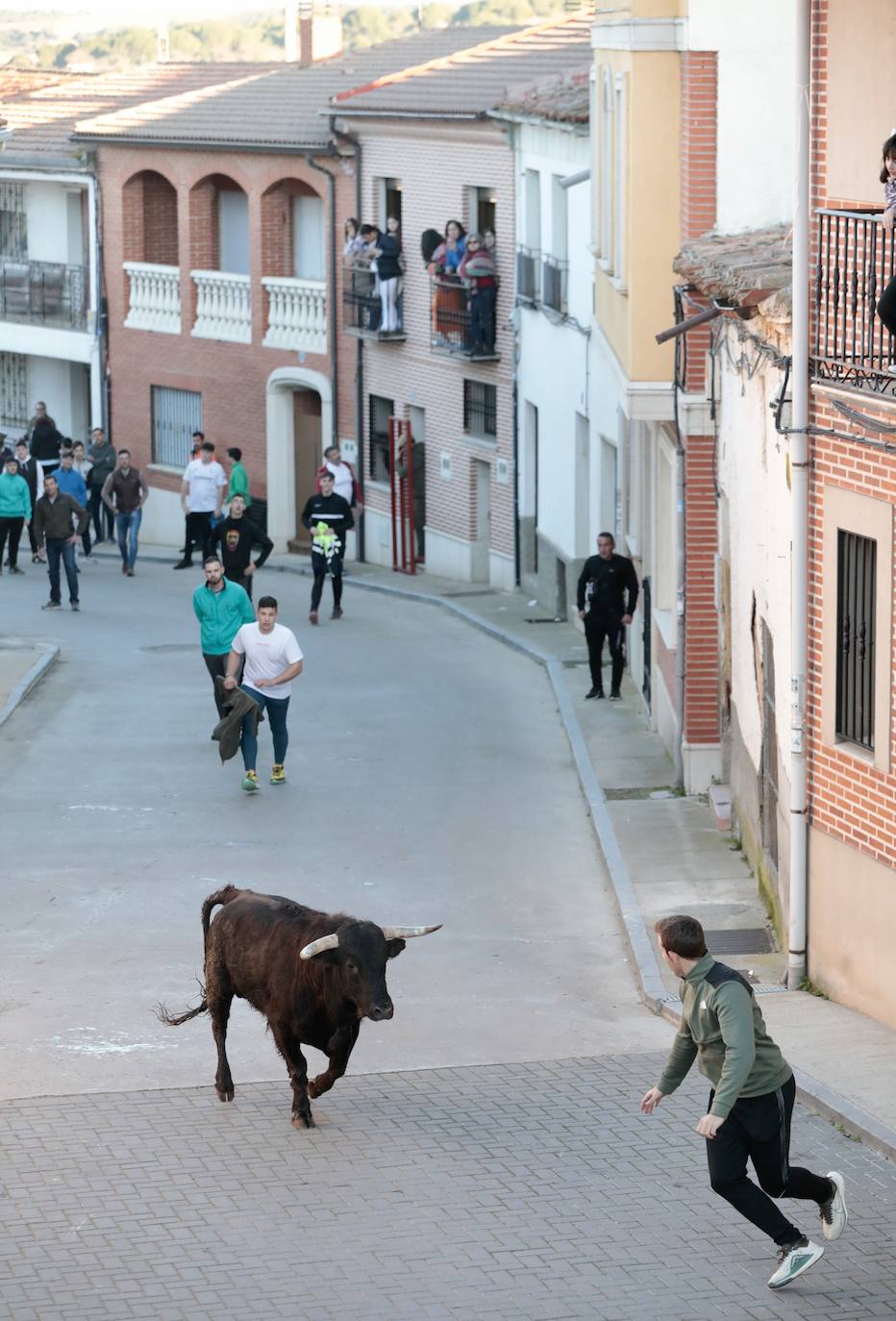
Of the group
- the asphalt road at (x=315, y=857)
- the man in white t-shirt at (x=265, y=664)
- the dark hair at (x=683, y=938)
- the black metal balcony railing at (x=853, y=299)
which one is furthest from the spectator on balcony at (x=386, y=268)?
the dark hair at (x=683, y=938)

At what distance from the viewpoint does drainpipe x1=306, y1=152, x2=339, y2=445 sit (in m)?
36.6

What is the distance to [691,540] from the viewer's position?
1900cm

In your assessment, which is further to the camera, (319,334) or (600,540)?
(319,334)

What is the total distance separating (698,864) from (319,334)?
73.7ft

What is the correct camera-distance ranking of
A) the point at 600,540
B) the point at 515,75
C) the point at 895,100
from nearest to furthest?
the point at 895,100 < the point at 600,540 < the point at 515,75

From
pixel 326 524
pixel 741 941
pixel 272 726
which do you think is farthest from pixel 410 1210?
pixel 326 524

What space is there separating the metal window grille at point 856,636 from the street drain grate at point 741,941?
6.87 feet

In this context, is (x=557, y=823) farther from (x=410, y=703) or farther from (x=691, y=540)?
→ (x=410, y=703)

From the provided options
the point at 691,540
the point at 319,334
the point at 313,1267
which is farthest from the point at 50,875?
the point at 319,334

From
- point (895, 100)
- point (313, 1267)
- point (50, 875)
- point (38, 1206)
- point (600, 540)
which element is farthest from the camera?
point (600, 540)

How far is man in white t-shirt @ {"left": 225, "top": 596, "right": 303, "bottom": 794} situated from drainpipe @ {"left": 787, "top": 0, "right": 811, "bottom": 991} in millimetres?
5940

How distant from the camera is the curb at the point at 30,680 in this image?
22578 millimetres

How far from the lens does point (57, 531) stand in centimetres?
2858

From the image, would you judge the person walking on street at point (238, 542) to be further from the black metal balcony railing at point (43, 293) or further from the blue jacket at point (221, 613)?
the black metal balcony railing at point (43, 293)
